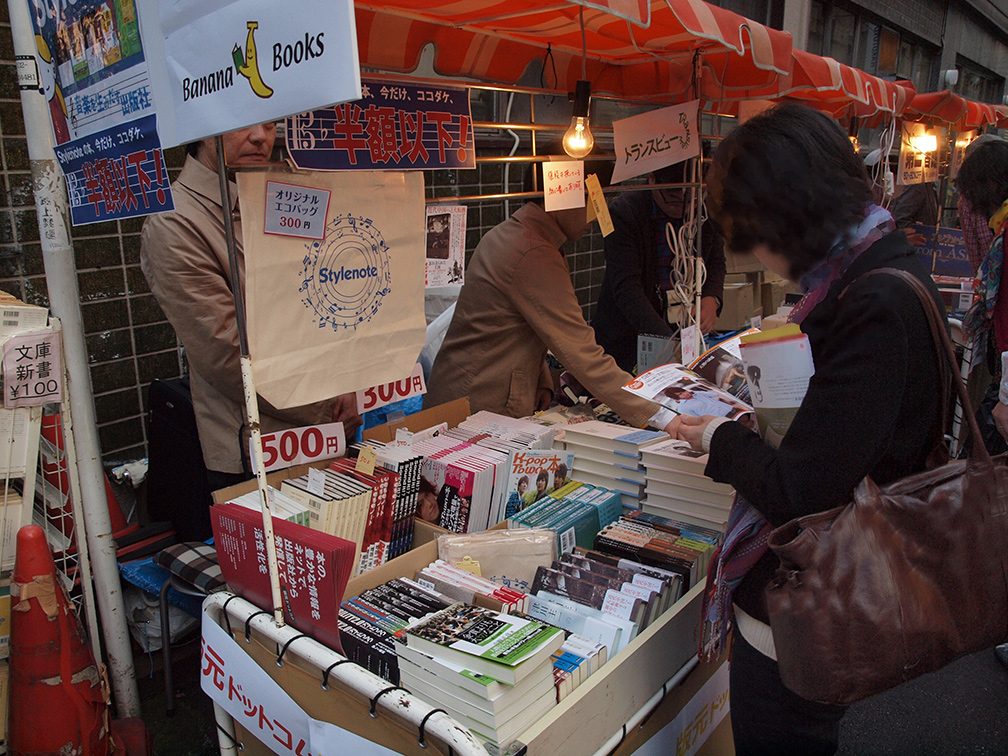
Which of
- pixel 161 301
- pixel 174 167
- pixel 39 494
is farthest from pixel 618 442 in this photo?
pixel 174 167

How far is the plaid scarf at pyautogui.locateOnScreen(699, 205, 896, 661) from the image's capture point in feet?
4.62

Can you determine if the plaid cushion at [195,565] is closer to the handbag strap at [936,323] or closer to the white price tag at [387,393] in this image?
the white price tag at [387,393]

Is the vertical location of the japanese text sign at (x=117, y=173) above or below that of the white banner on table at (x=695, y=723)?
above

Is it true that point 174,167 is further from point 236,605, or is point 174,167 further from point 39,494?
point 236,605

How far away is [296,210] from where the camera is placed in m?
1.67

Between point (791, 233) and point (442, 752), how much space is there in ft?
4.14

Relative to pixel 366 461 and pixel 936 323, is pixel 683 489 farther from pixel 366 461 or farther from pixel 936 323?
pixel 936 323

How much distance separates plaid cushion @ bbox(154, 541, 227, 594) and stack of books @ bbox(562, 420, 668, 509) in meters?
1.38

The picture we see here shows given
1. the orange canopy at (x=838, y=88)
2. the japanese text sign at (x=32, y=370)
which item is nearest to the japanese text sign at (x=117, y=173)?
the japanese text sign at (x=32, y=370)

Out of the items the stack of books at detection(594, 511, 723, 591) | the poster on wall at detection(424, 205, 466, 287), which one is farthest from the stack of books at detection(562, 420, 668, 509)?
the poster on wall at detection(424, 205, 466, 287)

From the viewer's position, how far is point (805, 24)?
10.4m

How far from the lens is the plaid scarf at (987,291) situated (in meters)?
3.64

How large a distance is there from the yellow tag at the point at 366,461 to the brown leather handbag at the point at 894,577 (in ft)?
4.09

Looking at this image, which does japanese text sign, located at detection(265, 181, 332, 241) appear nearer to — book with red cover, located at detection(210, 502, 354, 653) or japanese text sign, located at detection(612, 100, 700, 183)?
book with red cover, located at detection(210, 502, 354, 653)
